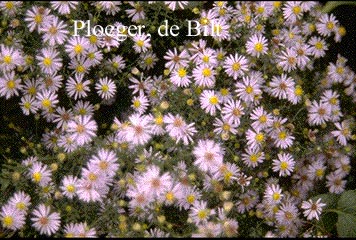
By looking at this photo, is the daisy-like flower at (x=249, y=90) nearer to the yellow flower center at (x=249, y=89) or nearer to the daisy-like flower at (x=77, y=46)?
the yellow flower center at (x=249, y=89)

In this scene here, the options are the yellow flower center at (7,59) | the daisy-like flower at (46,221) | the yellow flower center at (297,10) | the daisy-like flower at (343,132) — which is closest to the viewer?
the daisy-like flower at (46,221)

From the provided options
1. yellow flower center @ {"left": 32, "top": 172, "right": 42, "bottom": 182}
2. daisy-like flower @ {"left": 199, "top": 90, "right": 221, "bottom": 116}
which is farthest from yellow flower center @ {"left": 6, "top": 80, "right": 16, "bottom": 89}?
daisy-like flower @ {"left": 199, "top": 90, "right": 221, "bottom": 116}

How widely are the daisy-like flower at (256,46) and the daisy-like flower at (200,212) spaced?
3.10 ft

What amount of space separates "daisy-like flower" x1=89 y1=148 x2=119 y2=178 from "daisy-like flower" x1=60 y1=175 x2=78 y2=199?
0.41ft

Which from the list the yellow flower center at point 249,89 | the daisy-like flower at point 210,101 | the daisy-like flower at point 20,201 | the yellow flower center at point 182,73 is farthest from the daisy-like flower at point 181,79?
the daisy-like flower at point 20,201

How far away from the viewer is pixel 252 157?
266 cm

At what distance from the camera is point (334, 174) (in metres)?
2.96

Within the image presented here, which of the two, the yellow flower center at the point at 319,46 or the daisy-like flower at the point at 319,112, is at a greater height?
the yellow flower center at the point at 319,46

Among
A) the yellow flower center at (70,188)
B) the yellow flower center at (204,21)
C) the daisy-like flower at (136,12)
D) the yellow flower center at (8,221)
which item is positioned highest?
the daisy-like flower at (136,12)

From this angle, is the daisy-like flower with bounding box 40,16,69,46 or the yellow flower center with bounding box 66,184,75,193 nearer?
the yellow flower center with bounding box 66,184,75,193

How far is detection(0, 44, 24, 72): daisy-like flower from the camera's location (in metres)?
2.53

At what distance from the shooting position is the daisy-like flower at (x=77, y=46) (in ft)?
8.66

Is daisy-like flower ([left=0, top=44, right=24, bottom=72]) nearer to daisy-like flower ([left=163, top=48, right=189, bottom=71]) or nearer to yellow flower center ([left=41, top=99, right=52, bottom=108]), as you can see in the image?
yellow flower center ([left=41, top=99, right=52, bottom=108])

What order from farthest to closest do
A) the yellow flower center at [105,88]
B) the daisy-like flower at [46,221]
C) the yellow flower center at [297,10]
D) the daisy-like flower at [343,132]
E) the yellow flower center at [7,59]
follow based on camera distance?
the yellow flower center at [297,10], the daisy-like flower at [343,132], the yellow flower center at [105,88], the yellow flower center at [7,59], the daisy-like flower at [46,221]
